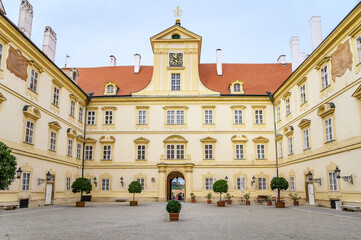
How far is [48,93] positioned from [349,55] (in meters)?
18.8

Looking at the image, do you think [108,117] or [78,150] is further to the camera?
[108,117]

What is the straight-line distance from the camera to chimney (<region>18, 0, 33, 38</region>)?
21.7 m

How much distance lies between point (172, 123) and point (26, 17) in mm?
14601

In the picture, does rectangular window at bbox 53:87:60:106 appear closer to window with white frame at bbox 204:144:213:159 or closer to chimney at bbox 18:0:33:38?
chimney at bbox 18:0:33:38

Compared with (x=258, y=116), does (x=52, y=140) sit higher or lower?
lower

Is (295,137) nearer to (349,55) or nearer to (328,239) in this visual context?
(349,55)

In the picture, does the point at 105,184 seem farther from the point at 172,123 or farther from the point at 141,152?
the point at 172,123

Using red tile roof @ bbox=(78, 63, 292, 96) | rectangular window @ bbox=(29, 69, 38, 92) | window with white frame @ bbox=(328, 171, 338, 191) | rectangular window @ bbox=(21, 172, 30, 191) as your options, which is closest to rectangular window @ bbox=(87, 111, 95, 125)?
red tile roof @ bbox=(78, 63, 292, 96)

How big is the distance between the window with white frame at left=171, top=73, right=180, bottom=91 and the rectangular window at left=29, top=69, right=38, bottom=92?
13054 mm

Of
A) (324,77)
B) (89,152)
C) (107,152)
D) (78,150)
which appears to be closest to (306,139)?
(324,77)

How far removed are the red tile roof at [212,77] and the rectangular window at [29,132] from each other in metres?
11.5

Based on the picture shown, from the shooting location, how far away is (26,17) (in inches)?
866

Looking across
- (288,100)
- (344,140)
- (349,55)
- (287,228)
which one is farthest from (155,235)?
(288,100)

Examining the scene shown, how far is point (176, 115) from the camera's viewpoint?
30219mm
